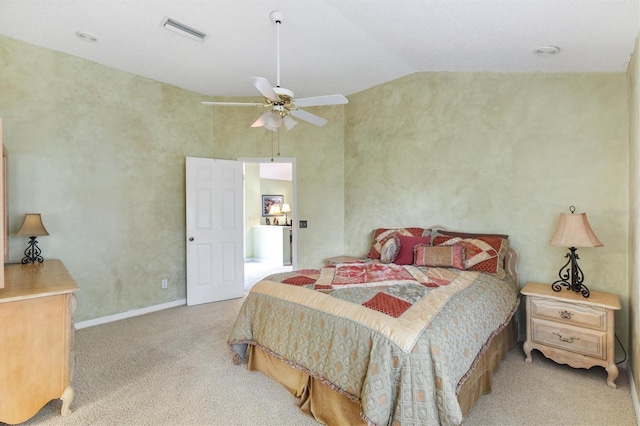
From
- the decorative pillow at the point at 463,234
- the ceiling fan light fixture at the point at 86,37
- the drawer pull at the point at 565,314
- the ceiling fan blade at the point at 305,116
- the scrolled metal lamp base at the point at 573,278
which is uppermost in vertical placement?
the ceiling fan light fixture at the point at 86,37

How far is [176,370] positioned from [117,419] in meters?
0.60

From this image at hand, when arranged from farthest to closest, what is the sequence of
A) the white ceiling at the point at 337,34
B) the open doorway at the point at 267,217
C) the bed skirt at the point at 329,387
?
the open doorway at the point at 267,217
the white ceiling at the point at 337,34
the bed skirt at the point at 329,387

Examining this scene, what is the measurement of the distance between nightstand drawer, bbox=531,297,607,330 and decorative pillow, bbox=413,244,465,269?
662 millimetres

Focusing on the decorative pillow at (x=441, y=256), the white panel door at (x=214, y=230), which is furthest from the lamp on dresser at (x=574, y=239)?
the white panel door at (x=214, y=230)

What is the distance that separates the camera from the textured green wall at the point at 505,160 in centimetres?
278

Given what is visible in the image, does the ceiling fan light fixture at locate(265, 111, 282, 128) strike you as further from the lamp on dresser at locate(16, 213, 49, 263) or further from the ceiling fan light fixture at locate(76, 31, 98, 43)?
the lamp on dresser at locate(16, 213, 49, 263)

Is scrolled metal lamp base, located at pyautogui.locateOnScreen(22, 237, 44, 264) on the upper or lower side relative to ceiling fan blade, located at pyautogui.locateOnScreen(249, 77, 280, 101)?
lower

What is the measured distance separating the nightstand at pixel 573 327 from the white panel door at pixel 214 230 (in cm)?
359

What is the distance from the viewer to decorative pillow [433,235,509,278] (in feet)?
9.71

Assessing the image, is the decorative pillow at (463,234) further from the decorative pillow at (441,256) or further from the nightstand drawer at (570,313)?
the nightstand drawer at (570,313)

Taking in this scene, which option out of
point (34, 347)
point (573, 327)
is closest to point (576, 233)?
point (573, 327)

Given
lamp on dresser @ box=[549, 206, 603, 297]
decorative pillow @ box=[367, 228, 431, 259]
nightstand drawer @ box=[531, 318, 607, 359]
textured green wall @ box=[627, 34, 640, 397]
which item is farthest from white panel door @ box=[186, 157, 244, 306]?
textured green wall @ box=[627, 34, 640, 397]

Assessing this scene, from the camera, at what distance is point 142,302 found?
13.3 ft

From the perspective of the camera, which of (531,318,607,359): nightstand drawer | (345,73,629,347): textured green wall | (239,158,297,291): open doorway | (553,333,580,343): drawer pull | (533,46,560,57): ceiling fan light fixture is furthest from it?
(239,158,297,291): open doorway
